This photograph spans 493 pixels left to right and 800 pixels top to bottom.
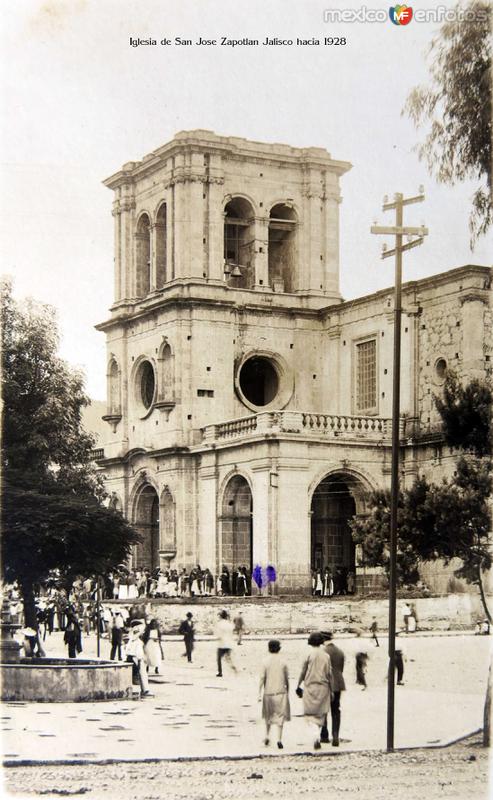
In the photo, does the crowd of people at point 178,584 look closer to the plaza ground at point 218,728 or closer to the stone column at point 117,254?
the stone column at point 117,254

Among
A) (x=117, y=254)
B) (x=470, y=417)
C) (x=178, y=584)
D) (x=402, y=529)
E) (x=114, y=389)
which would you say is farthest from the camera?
(x=114, y=389)

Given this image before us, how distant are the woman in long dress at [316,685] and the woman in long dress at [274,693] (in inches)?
11.2

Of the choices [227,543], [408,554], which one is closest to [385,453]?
[227,543]

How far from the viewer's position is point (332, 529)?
49656 mm

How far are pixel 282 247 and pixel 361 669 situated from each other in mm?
29228

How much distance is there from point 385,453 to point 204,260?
33.0 feet

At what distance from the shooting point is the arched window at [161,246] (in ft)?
178

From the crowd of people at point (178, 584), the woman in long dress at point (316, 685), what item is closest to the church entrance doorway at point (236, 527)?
the crowd of people at point (178, 584)

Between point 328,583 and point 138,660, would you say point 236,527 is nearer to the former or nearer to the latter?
point 328,583

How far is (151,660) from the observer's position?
33.4m

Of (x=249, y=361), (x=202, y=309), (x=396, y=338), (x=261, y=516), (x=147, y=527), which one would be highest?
(x=202, y=309)

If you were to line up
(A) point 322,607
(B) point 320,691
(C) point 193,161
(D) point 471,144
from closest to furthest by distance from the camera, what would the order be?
(B) point 320,691
(D) point 471,144
(A) point 322,607
(C) point 193,161

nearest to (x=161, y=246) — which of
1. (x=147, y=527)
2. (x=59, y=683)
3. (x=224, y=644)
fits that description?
(x=147, y=527)

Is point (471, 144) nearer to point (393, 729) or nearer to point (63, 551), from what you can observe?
point (393, 729)
